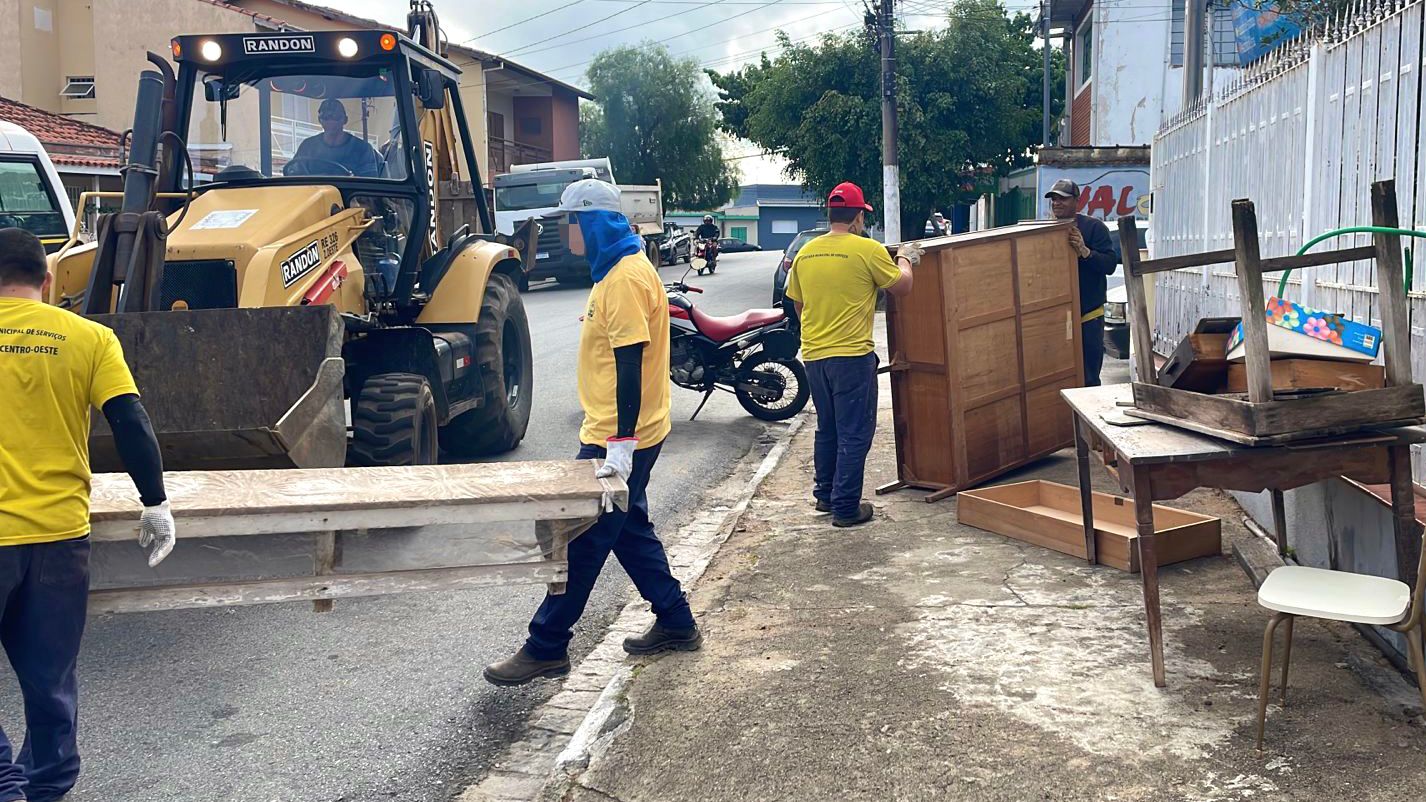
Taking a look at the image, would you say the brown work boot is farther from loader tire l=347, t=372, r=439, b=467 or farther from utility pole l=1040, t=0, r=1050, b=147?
utility pole l=1040, t=0, r=1050, b=147

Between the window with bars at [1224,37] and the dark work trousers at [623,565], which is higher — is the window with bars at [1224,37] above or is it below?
above

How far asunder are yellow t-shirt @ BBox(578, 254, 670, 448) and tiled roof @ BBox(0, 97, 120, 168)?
20846 millimetres

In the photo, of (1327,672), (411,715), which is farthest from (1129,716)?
(411,715)

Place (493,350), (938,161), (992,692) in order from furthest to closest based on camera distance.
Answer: (938,161), (493,350), (992,692)

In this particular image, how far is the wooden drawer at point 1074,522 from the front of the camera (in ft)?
19.6

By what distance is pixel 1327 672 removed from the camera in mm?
4523

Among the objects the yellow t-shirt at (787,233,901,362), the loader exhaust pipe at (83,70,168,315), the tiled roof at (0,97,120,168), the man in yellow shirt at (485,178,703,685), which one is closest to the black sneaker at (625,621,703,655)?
the man in yellow shirt at (485,178,703,685)

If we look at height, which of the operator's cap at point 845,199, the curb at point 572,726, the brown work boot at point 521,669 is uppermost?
the operator's cap at point 845,199

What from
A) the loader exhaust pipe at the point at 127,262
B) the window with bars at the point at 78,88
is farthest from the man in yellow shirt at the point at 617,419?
the window with bars at the point at 78,88

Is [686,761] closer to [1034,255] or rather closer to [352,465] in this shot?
[352,465]

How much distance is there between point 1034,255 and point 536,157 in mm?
46361

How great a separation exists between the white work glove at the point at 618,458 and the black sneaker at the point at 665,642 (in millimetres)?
781

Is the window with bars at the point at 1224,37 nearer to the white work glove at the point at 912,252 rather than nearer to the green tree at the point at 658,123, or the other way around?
the white work glove at the point at 912,252

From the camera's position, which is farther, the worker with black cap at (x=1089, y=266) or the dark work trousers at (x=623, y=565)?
the worker with black cap at (x=1089, y=266)
